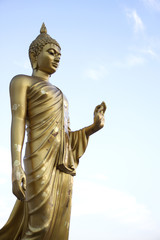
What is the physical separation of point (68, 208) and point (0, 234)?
1108 mm

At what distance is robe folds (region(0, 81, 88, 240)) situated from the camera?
5695 millimetres

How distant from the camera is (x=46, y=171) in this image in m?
5.84

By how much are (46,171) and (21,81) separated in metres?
1.46

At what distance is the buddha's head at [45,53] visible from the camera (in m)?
6.69

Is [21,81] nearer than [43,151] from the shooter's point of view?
No

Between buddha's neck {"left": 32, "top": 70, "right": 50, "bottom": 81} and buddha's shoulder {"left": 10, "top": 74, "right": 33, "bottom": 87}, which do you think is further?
buddha's neck {"left": 32, "top": 70, "right": 50, "bottom": 81}

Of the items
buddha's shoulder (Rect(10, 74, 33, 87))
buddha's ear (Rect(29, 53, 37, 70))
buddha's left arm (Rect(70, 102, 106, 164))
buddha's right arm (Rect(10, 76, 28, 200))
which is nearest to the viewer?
buddha's right arm (Rect(10, 76, 28, 200))

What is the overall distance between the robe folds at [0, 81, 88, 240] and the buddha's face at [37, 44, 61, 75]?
305 millimetres

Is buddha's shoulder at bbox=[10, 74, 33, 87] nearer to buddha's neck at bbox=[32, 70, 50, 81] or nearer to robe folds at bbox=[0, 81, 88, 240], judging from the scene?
robe folds at bbox=[0, 81, 88, 240]

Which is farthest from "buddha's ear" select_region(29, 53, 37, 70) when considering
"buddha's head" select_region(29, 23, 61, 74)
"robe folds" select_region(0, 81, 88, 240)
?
"robe folds" select_region(0, 81, 88, 240)

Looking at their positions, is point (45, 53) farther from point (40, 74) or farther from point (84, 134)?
point (84, 134)

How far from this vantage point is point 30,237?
5.61m

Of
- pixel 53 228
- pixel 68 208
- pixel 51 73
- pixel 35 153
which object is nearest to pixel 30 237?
pixel 53 228

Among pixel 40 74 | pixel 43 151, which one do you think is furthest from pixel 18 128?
pixel 40 74
